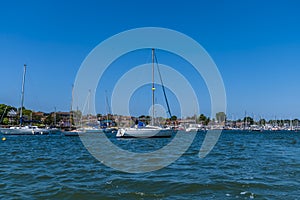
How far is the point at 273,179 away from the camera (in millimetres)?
10672

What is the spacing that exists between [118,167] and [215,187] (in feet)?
18.5

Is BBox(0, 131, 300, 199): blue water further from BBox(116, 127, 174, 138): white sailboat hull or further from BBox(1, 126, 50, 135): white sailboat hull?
BBox(1, 126, 50, 135): white sailboat hull

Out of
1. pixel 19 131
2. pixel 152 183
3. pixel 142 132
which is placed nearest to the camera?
pixel 152 183

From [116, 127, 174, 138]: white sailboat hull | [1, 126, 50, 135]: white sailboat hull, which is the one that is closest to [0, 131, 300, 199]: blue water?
[116, 127, 174, 138]: white sailboat hull

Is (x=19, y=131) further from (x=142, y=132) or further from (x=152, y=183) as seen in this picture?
(x=152, y=183)

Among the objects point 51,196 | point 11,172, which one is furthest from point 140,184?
point 11,172

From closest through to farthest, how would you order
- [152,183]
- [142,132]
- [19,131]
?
[152,183] < [142,132] < [19,131]

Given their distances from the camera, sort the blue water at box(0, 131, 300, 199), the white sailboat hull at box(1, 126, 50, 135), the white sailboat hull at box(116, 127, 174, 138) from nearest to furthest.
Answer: the blue water at box(0, 131, 300, 199) < the white sailboat hull at box(116, 127, 174, 138) < the white sailboat hull at box(1, 126, 50, 135)

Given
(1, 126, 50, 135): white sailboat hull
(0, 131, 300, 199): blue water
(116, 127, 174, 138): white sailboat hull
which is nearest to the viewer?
(0, 131, 300, 199): blue water

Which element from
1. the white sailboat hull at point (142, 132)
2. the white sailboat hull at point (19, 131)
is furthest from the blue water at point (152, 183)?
the white sailboat hull at point (19, 131)

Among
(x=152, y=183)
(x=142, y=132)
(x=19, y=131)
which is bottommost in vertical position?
(x=19, y=131)

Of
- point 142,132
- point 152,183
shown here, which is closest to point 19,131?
point 142,132

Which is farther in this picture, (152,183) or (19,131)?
(19,131)

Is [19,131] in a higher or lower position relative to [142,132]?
lower
